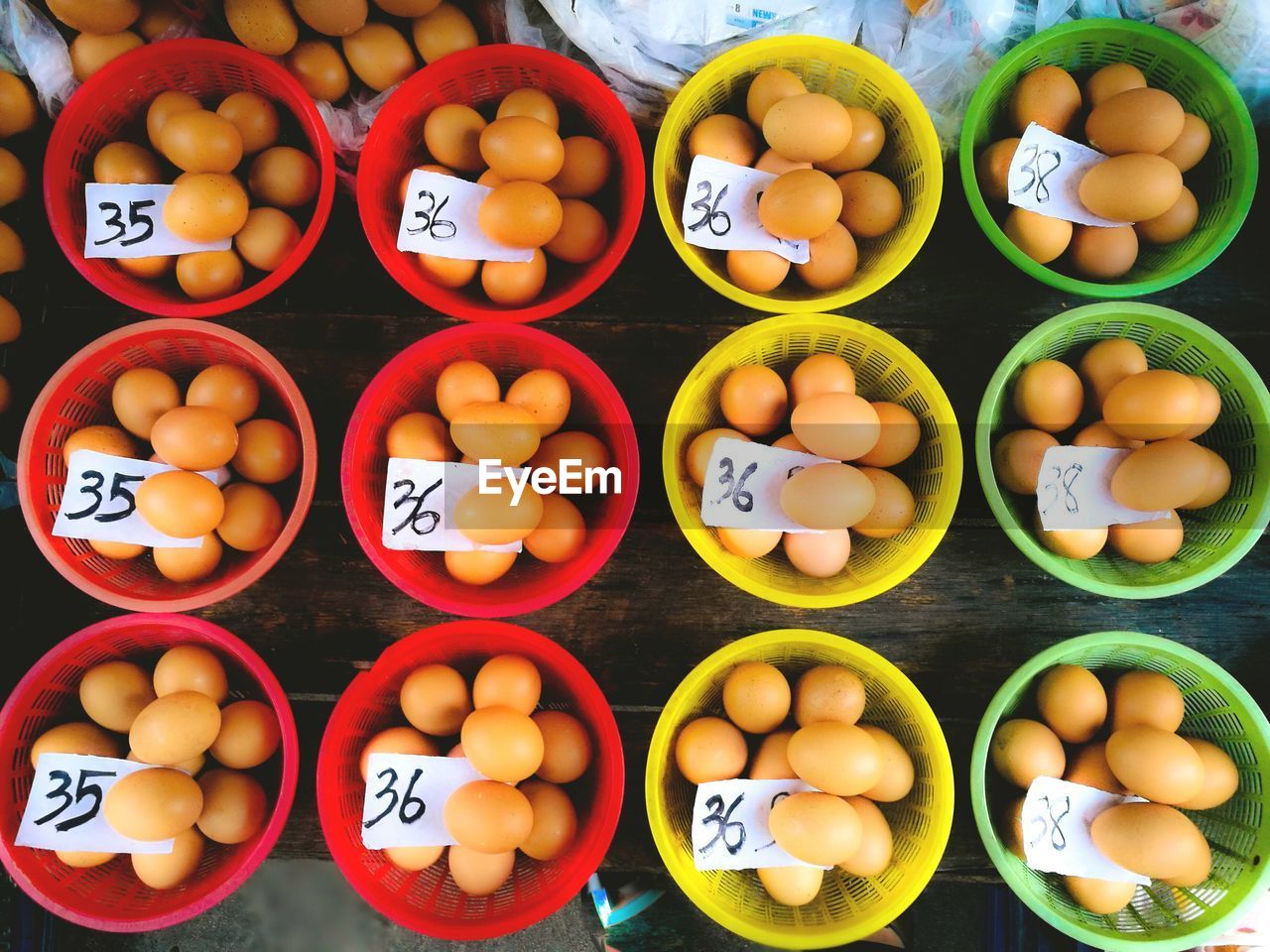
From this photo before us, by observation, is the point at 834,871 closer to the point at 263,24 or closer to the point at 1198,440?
the point at 1198,440

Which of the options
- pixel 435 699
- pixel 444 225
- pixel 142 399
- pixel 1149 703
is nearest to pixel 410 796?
pixel 435 699

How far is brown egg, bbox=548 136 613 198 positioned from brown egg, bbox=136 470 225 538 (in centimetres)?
62

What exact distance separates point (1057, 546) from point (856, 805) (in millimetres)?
430

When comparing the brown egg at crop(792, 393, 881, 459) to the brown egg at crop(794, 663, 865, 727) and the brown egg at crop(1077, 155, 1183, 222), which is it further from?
the brown egg at crop(1077, 155, 1183, 222)

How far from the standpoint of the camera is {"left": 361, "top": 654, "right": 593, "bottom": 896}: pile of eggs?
0.99 m

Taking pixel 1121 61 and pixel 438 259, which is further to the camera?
pixel 1121 61

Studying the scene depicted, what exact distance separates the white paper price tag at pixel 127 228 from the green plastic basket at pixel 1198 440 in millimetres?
1105

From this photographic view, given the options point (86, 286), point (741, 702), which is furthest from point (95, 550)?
Result: point (741, 702)

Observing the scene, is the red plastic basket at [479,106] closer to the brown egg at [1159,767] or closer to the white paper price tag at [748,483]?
the white paper price tag at [748,483]

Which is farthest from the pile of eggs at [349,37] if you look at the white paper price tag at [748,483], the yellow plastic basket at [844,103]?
the white paper price tag at [748,483]

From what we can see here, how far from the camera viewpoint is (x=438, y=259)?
1.12 m

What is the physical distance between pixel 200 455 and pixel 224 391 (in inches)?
4.4

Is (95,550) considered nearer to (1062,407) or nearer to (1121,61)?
(1062,407)

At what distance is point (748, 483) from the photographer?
3.51 feet
